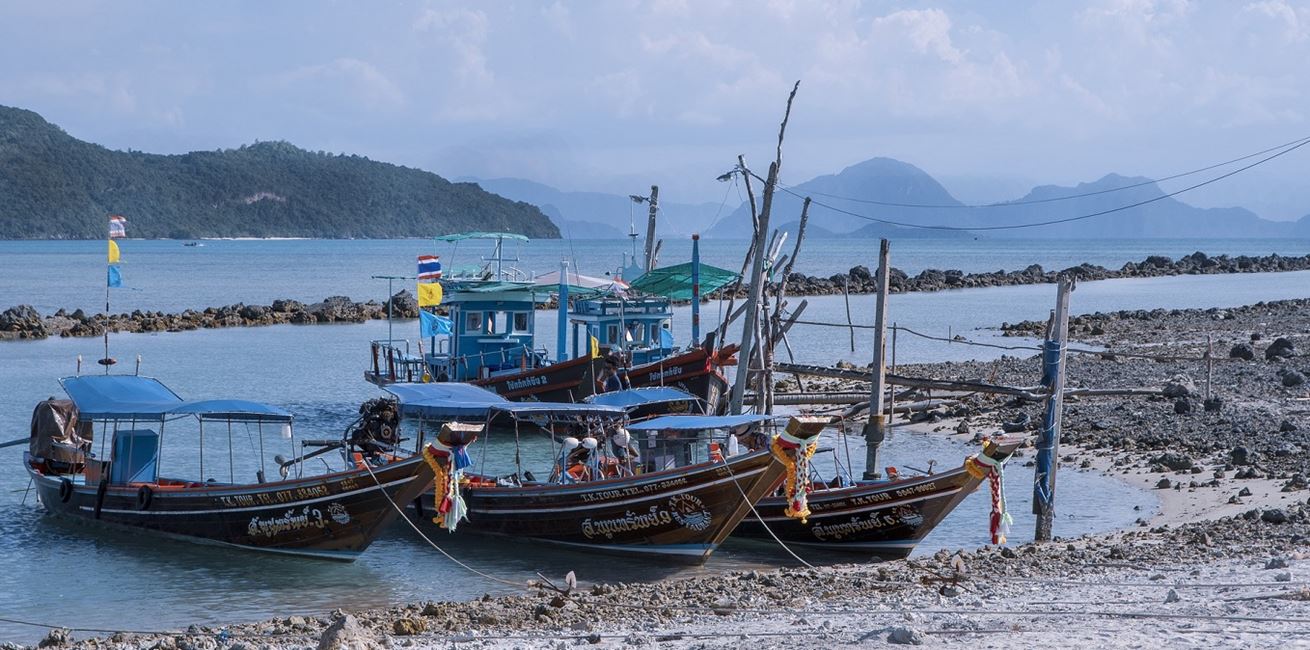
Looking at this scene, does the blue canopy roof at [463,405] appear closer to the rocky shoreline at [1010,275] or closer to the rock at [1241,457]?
the rock at [1241,457]

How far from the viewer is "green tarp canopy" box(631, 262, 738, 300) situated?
92.2 ft

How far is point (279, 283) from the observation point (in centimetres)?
9919

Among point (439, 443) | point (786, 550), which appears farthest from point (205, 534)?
point (786, 550)

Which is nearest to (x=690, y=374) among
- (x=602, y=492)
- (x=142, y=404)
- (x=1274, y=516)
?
(x=602, y=492)

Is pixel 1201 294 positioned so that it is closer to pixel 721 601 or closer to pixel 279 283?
pixel 279 283

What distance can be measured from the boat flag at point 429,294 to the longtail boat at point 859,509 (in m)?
10.5

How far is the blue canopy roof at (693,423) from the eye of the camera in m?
17.1

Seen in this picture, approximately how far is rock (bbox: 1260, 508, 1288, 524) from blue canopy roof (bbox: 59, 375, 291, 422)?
1219 centimetres

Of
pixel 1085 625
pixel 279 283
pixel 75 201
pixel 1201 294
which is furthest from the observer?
pixel 75 201

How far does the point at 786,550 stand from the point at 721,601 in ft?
14.8

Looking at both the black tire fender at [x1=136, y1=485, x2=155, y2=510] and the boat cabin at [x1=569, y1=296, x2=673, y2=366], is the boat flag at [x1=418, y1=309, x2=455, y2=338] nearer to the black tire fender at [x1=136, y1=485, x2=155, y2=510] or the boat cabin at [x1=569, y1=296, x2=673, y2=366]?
the boat cabin at [x1=569, y1=296, x2=673, y2=366]

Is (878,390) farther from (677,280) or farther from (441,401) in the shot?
(677,280)

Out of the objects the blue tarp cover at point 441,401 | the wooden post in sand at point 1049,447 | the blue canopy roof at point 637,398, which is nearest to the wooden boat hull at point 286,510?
the blue tarp cover at point 441,401

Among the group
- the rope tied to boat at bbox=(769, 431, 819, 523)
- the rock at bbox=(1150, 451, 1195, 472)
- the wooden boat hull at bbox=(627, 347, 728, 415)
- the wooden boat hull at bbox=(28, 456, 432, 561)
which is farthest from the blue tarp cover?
the rock at bbox=(1150, 451, 1195, 472)
